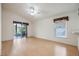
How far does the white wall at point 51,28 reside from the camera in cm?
142

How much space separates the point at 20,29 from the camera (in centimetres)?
154

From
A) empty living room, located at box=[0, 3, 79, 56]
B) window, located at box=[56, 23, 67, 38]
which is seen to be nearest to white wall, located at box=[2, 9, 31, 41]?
empty living room, located at box=[0, 3, 79, 56]

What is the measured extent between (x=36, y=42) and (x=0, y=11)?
0.90 m

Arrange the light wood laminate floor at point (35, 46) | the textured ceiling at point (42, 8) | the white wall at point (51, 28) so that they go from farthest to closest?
1. the light wood laminate floor at point (35, 46)
2. the white wall at point (51, 28)
3. the textured ceiling at point (42, 8)

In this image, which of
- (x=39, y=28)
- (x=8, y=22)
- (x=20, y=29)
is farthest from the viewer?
(x=39, y=28)

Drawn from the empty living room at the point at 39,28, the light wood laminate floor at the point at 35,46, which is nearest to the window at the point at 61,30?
the empty living room at the point at 39,28

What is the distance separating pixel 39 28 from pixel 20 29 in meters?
0.39

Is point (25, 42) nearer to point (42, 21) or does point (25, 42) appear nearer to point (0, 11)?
point (42, 21)

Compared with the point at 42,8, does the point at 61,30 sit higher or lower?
lower

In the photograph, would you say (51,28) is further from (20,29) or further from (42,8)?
(20,29)

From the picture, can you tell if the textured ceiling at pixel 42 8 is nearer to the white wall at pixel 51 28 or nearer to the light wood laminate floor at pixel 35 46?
the white wall at pixel 51 28

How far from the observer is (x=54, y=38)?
5.52 feet

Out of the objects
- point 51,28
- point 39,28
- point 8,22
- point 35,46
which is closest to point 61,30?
point 51,28

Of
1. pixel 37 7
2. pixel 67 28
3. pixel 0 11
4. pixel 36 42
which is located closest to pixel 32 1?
pixel 37 7
